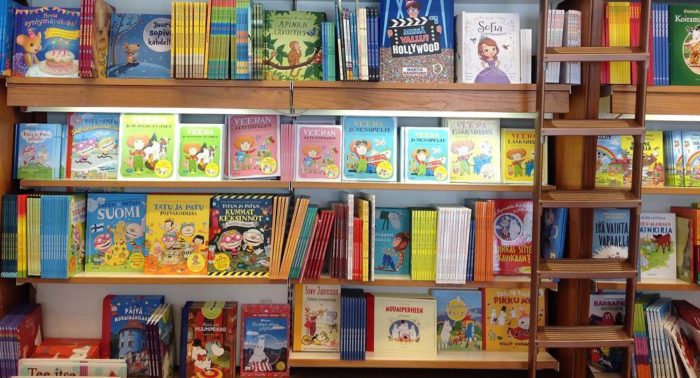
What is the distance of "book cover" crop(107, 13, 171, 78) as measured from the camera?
2.35 meters

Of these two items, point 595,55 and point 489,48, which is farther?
point 489,48

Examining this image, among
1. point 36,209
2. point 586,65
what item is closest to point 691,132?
point 586,65

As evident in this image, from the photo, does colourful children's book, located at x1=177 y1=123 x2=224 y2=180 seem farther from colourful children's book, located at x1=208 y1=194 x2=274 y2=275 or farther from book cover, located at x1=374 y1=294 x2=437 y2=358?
book cover, located at x1=374 y1=294 x2=437 y2=358

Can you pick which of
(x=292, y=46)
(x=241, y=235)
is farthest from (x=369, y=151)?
(x=241, y=235)

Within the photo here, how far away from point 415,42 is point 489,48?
1.04 ft

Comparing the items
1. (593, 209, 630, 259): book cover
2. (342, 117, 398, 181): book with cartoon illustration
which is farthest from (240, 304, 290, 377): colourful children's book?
(593, 209, 630, 259): book cover

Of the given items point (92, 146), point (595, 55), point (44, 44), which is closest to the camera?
point (595, 55)

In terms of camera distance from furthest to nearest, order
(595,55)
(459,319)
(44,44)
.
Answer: (459,319), (44,44), (595,55)

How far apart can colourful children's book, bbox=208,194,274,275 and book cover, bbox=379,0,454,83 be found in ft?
2.52

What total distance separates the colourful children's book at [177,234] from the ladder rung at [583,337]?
56.2 inches

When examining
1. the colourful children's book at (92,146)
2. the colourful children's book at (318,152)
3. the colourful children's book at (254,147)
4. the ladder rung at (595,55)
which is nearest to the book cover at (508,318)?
the colourful children's book at (318,152)

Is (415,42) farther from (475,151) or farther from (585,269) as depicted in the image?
(585,269)

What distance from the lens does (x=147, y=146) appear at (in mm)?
2328

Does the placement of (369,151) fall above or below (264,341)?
above
